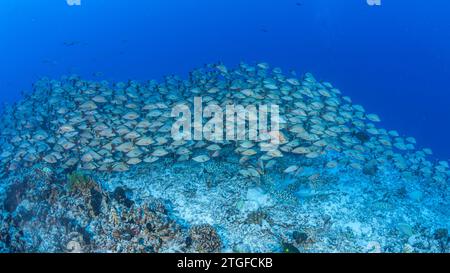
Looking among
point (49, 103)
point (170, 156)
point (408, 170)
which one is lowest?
point (408, 170)

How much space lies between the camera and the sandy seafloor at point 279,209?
329 inches

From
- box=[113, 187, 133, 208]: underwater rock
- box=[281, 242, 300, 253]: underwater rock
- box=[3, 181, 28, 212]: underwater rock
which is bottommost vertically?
box=[281, 242, 300, 253]: underwater rock

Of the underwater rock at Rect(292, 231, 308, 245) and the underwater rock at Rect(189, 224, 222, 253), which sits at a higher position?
the underwater rock at Rect(189, 224, 222, 253)

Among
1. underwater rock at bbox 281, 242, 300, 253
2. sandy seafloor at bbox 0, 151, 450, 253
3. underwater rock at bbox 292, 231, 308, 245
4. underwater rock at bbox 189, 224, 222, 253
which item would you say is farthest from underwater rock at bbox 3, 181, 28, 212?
underwater rock at bbox 292, 231, 308, 245

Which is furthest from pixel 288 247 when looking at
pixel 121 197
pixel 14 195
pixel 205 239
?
pixel 14 195

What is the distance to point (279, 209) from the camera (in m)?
9.20

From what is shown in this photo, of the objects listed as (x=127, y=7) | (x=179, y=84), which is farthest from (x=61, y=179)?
(x=127, y=7)

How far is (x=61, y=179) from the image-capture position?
972 centimetres

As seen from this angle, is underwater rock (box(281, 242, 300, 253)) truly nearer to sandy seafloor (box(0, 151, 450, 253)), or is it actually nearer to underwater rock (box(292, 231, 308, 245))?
sandy seafloor (box(0, 151, 450, 253))

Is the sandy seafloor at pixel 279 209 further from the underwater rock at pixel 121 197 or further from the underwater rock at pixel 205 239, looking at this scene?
the underwater rock at pixel 121 197

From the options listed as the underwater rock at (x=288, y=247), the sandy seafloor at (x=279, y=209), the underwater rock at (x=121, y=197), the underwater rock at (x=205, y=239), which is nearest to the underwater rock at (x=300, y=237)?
→ the sandy seafloor at (x=279, y=209)

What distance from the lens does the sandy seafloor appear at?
27.5ft
